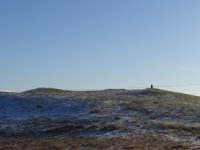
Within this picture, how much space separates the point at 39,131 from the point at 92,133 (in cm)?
421

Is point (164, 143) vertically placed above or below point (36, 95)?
below

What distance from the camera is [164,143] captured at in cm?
3158

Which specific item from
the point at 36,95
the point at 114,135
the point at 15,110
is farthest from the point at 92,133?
the point at 36,95

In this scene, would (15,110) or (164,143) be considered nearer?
(164,143)

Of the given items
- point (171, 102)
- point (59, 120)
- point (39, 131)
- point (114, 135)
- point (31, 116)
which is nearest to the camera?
point (114, 135)

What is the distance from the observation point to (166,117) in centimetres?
4359

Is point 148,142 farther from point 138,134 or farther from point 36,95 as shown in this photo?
point 36,95

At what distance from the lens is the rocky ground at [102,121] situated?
32.9m

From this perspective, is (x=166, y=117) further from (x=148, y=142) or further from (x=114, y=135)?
(x=148, y=142)

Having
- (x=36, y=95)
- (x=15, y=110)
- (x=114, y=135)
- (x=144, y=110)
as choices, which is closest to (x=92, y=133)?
(x=114, y=135)

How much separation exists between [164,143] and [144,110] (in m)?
14.6

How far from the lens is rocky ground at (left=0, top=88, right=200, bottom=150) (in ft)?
108

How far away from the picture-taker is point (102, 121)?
135ft

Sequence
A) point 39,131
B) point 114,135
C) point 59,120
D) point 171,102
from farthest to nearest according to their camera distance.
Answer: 1. point 171,102
2. point 59,120
3. point 39,131
4. point 114,135
